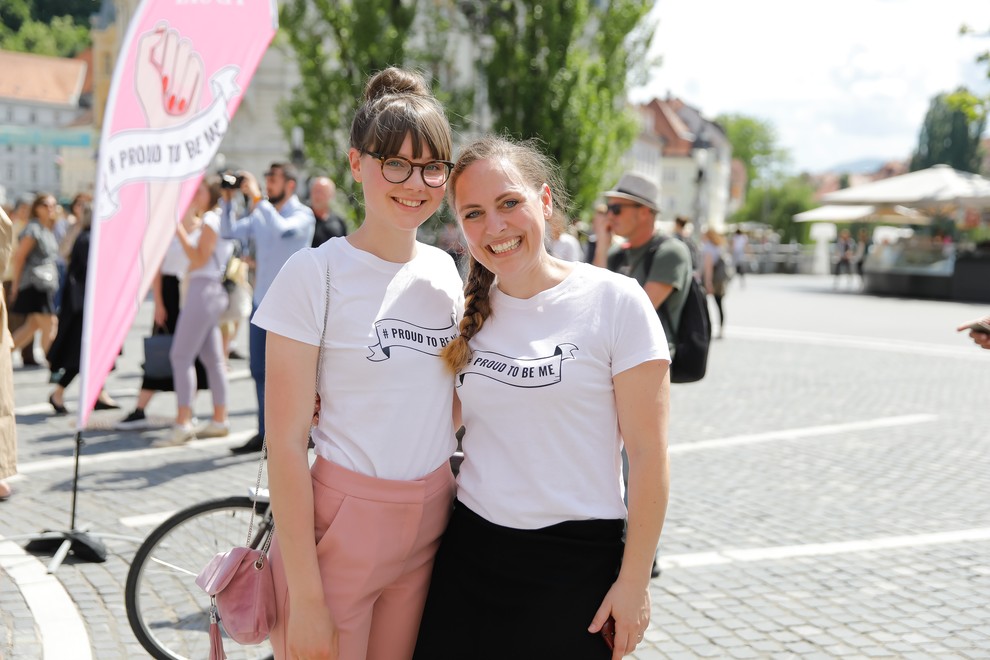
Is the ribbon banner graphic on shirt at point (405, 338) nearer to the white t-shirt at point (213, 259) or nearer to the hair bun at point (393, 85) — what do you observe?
the hair bun at point (393, 85)

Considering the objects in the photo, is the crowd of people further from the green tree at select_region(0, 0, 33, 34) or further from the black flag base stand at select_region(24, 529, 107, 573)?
the green tree at select_region(0, 0, 33, 34)

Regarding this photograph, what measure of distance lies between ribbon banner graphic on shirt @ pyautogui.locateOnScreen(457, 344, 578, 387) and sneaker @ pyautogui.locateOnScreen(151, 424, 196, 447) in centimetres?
580

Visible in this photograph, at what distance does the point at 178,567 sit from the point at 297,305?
2171 mm

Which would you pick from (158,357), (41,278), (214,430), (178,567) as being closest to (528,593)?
(178,567)

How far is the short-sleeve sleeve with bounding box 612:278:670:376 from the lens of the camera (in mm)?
2105

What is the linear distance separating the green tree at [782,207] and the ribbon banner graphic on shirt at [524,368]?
76247 mm

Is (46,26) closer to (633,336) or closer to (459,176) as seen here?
(459,176)

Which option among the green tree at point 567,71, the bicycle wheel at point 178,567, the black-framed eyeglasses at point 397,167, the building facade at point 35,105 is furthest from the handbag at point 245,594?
the building facade at point 35,105

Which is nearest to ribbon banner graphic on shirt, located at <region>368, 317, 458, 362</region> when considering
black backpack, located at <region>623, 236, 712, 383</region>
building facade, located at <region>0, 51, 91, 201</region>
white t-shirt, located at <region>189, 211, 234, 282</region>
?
black backpack, located at <region>623, 236, 712, 383</region>

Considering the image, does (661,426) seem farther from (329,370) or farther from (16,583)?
(16,583)

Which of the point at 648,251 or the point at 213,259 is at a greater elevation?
the point at 648,251

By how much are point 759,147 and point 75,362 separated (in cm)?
10787

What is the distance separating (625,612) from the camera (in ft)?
6.95

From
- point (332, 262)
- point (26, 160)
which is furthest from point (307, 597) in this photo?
point (26, 160)
